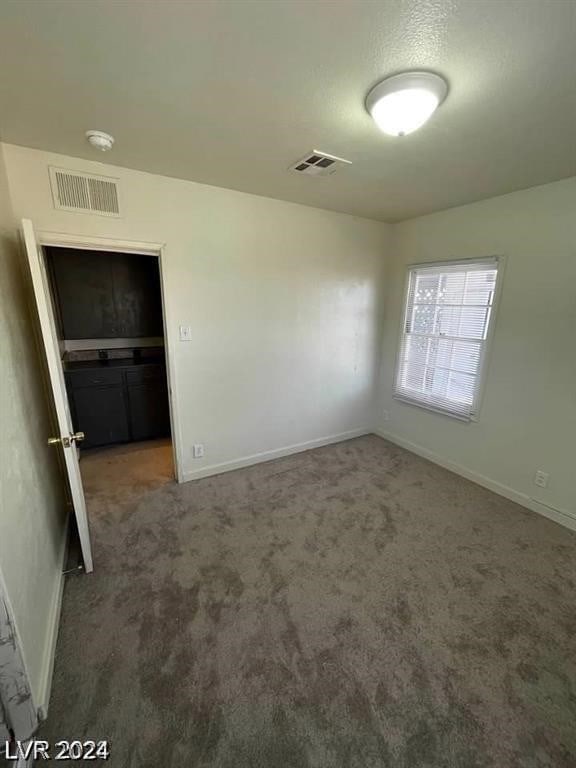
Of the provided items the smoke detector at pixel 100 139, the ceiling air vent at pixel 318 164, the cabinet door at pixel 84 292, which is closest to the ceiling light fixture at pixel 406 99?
the ceiling air vent at pixel 318 164

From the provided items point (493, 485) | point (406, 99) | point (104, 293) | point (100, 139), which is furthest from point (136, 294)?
point (493, 485)

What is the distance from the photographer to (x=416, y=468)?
124 inches

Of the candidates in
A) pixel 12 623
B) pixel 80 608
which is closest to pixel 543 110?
pixel 12 623

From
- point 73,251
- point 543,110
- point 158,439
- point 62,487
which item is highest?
point 543,110

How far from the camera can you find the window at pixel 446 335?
2797 millimetres

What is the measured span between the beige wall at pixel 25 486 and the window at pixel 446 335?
3274mm

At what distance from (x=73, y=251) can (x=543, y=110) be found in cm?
379

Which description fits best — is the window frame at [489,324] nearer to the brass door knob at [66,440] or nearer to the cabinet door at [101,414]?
the brass door knob at [66,440]

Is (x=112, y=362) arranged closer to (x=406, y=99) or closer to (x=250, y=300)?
(x=250, y=300)

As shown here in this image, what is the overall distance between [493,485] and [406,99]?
115 inches

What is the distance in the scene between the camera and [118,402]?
11.3 ft

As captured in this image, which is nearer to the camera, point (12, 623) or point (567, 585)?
point (12, 623)

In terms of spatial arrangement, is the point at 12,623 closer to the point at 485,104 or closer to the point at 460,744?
the point at 460,744

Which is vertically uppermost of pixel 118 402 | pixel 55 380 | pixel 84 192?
pixel 84 192
